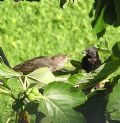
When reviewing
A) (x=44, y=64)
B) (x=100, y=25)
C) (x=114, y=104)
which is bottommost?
(x=44, y=64)

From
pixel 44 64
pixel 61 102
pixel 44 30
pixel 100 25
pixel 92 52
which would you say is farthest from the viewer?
pixel 44 30

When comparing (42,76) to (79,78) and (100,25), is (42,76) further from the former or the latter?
(100,25)

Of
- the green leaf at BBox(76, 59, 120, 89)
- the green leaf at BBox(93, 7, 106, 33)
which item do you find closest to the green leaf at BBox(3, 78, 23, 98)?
the green leaf at BBox(76, 59, 120, 89)

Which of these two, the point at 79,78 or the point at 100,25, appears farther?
the point at 100,25

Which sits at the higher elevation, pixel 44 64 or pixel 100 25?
pixel 100 25

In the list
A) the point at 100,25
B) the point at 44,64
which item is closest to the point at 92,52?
the point at 100,25

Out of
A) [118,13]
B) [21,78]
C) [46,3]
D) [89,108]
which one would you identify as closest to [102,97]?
[89,108]

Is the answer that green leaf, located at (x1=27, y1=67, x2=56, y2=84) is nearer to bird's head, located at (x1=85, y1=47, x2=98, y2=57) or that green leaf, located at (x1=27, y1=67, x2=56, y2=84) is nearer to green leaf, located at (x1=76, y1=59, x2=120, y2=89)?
green leaf, located at (x1=76, y1=59, x2=120, y2=89)
